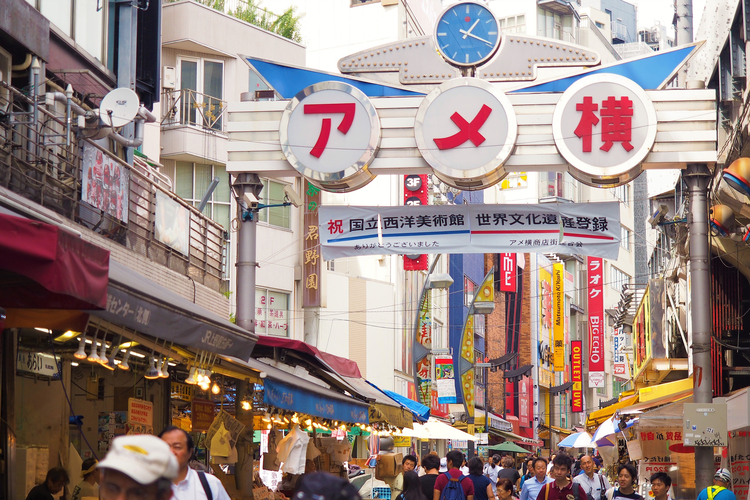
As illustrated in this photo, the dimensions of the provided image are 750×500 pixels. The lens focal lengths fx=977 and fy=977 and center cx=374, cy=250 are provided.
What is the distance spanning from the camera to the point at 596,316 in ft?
278

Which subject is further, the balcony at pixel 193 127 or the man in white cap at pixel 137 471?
the balcony at pixel 193 127

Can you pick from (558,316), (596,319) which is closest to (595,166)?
(558,316)

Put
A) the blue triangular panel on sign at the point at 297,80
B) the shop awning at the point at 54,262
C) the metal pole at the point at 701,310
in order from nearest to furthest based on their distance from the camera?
the shop awning at the point at 54,262 → the metal pole at the point at 701,310 → the blue triangular panel on sign at the point at 297,80

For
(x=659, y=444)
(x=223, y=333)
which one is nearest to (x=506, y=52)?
(x=659, y=444)

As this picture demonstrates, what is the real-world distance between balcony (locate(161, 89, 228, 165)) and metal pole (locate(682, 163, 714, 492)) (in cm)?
1744

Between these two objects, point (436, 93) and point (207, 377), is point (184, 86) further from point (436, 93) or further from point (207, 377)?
point (207, 377)

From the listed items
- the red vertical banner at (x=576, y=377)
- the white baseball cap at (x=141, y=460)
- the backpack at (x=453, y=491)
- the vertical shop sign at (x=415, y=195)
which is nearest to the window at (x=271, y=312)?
the vertical shop sign at (x=415, y=195)

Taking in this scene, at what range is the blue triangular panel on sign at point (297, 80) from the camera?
17641 mm

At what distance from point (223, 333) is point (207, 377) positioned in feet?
7.32

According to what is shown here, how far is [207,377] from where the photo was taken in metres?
10.8

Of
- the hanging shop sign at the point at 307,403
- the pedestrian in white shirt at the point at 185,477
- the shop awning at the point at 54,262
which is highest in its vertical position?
the shop awning at the point at 54,262

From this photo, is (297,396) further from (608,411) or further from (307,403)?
(608,411)

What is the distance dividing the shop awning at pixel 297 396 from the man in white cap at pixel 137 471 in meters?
6.98

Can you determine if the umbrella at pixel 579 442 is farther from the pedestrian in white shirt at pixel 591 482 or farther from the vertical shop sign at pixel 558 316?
the vertical shop sign at pixel 558 316
